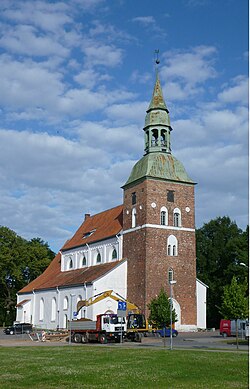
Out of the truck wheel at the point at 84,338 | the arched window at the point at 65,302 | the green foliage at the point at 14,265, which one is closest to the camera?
the truck wheel at the point at 84,338

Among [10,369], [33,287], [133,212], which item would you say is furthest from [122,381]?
[33,287]

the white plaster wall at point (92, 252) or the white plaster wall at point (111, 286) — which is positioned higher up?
the white plaster wall at point (92, 252)

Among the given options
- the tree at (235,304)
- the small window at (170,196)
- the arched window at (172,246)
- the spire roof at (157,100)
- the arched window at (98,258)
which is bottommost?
the tree at (235,304)

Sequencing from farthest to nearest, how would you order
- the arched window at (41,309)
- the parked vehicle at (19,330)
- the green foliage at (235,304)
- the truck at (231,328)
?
the arched window at (41,309) → the parked vehicle at (19,330) → the truck at (231,328) → the green foliage at (235,304)

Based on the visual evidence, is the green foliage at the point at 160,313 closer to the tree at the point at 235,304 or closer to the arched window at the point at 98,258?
the tree at the point at 235,304

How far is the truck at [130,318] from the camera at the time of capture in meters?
43.3

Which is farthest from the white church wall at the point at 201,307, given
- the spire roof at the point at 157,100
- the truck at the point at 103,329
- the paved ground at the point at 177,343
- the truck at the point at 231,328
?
the spire roof at the point at 157,100

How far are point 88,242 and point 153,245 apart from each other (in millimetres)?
14376

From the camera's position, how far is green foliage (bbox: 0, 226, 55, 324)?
268 feet

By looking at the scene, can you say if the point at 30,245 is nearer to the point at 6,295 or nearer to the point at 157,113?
the point at 6,295

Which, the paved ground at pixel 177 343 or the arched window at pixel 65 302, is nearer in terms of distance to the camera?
the paved ground at pixel 177 343

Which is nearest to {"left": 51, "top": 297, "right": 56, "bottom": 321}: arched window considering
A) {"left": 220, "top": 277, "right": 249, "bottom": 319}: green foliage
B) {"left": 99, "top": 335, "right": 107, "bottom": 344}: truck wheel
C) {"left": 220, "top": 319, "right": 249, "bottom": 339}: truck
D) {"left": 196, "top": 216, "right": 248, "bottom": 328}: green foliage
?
{"left": 196, "top": 216, "right": 248, "bottom": 328}: green foliage

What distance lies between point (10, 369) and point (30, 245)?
226ft

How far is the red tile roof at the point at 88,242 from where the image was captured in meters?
61.1
